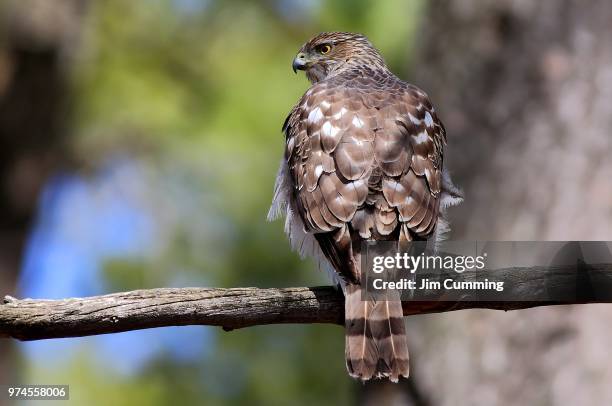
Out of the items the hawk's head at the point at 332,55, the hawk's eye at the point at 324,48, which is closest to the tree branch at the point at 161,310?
the hawk's head at the point at 332,55

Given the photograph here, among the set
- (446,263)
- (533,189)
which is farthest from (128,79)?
(446,263)

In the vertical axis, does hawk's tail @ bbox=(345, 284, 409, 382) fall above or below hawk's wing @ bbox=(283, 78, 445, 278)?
below

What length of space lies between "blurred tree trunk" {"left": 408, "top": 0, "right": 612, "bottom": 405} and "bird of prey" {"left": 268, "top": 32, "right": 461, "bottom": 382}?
2281 mm

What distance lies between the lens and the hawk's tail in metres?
4.60

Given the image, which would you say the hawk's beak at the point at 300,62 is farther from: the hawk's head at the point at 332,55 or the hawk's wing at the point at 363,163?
the hawk's wing at the point at 363,163

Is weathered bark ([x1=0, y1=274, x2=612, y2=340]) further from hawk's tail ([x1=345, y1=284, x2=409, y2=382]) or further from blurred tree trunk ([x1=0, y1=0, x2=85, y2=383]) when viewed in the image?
blurred tree trunk ([x1=0, y1=0, x2=85, y2=383])

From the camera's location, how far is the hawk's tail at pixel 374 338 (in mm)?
4602

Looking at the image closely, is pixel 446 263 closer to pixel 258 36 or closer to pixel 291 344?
pixel 291 344

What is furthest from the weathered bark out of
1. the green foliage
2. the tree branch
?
the green foliage

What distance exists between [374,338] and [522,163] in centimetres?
389

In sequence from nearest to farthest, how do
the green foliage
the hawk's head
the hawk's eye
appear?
the hawk's head, the hawk's eye, the green foliage

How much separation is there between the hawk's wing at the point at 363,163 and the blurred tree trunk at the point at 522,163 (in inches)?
90.9

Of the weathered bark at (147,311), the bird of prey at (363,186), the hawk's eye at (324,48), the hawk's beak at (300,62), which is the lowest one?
the weathered bark at (147,311)

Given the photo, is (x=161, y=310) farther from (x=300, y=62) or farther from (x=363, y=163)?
(x=300, y=62)
